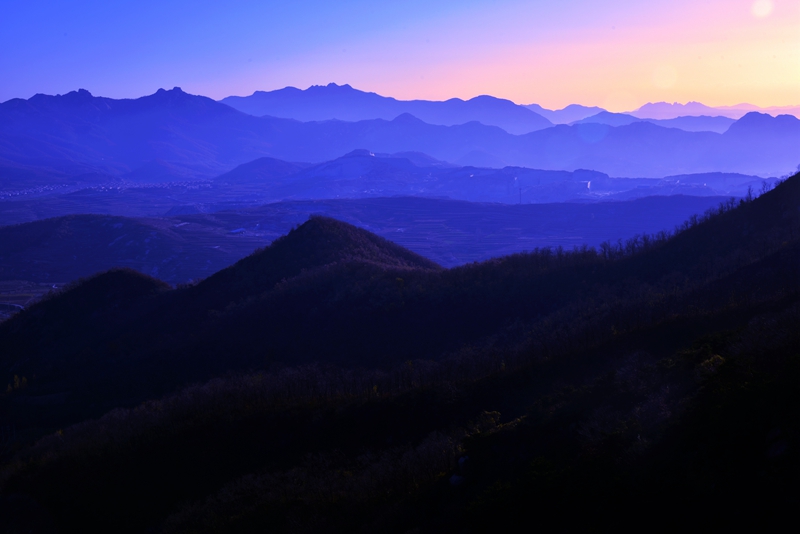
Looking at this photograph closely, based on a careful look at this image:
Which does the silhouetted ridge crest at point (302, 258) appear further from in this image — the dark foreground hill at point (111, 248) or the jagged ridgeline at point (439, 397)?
the dark foreground hill at point (111, 248)

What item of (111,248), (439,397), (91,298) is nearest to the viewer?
(439,397)

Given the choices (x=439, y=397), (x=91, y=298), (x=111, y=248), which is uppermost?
(x=439, y=397)

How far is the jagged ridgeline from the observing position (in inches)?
354

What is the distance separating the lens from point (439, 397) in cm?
1733

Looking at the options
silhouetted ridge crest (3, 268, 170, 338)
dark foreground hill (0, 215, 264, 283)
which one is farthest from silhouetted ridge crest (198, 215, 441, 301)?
dark foreground hill (0, 215, 264, 283)

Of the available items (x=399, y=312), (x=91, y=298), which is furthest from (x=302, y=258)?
(x=91, y=298)

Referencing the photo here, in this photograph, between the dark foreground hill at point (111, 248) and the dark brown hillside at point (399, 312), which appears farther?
the dark foreground hill at point (111, 248)

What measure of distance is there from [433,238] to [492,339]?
297ft

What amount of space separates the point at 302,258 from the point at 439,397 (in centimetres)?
3061

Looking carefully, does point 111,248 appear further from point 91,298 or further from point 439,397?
point 439,397

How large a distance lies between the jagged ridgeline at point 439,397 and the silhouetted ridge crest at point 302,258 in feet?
3.18

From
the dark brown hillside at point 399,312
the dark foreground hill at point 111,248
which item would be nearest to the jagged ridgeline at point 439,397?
the dark brown hillside at point 399,312

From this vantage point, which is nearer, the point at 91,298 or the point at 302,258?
the point at 91,298

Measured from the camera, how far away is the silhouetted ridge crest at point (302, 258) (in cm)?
4406
